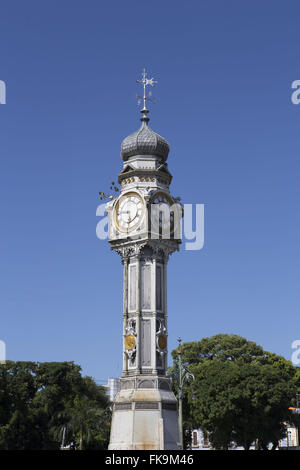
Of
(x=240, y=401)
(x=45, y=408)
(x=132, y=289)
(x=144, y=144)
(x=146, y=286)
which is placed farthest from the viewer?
(x=45, y=408)

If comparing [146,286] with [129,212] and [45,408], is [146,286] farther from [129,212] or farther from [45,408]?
[45,408]

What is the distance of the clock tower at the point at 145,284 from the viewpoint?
44344mm

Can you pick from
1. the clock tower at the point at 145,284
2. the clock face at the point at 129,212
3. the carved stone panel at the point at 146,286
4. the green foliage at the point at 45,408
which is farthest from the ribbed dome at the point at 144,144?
the green foliage at the point at 45,408

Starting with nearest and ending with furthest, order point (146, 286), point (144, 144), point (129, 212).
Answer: point (146, 286)
point (129, 212)
point (144, 144)

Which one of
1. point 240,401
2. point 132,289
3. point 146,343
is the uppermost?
point 132,289

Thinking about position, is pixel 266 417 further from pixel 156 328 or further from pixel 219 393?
pixel 156 328

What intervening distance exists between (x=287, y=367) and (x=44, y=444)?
2665 cm

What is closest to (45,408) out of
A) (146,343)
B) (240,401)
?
(240,401)

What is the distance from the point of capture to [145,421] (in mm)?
44094

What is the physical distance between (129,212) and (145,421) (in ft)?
46.8

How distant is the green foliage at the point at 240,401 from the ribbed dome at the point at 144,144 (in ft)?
81.1
